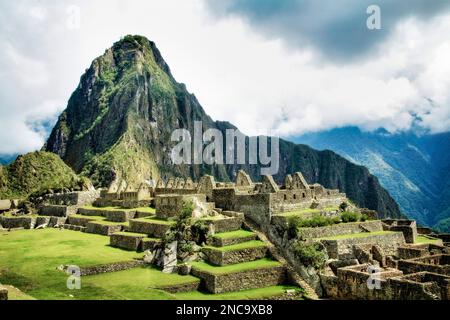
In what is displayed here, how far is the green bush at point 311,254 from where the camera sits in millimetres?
26719

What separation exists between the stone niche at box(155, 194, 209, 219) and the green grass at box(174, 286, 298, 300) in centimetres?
746

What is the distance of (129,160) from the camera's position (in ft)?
555

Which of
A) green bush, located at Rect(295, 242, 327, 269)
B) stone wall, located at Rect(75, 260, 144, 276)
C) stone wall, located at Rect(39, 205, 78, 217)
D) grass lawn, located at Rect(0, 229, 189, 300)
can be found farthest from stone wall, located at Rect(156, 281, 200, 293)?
stone wall, located at Rect(39, 205, 78, 217)

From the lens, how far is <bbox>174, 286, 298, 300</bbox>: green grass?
2432 centimetres

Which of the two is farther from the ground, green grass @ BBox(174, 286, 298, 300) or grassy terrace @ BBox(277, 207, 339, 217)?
grassy terrace @ BBox(277, 207, 339, 217)

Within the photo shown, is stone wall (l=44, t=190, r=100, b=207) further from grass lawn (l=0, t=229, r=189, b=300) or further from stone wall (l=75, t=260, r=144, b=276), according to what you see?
stone wall (l=75, t=260, r=144, b=276)

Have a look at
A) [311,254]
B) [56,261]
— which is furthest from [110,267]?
[311,254]

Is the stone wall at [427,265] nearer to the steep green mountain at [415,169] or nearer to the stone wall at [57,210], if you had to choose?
the stone wall at [57,210]

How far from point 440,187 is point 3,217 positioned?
149108mm

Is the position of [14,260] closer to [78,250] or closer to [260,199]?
[78,250]

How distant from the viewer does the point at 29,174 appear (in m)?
87.6

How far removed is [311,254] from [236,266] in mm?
4263
